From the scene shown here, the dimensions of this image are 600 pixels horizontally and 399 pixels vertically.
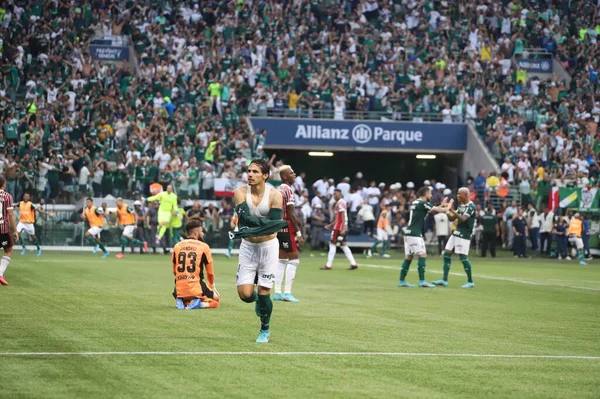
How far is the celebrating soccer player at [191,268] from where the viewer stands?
16.0 m

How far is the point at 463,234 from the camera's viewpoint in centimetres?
2342

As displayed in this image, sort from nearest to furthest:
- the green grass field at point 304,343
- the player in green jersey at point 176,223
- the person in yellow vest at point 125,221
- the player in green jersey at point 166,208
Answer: the green grass field at point 304,343 < the player in green jersey at point 166,208 < the player in green jersey at point 176,223 < the person in yellow vest at point 125,221

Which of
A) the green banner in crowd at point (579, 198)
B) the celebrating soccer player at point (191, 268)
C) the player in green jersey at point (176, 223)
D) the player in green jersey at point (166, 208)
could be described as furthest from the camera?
the green banner in crowd at point (579, 198)

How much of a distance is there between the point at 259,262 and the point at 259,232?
1.61 ft

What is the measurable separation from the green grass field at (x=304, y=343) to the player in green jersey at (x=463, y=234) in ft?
3.15

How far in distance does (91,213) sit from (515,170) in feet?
63.2

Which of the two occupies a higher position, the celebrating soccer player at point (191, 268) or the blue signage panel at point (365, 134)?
the blue signage panel at point (365, 134)

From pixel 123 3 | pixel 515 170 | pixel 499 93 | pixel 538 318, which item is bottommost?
pixel 538 318

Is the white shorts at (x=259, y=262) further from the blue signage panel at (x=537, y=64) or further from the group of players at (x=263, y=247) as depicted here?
the blue signage panel at (x=537, y=64)

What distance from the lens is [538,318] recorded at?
53.2 ft

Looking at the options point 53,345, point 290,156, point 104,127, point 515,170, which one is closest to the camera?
point 53,345

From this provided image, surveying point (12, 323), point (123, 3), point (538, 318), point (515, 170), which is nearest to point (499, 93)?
point (515, 170)

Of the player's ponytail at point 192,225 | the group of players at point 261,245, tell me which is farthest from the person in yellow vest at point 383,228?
the player's ponytail at point 192,225

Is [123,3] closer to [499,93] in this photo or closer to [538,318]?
[499,93]
